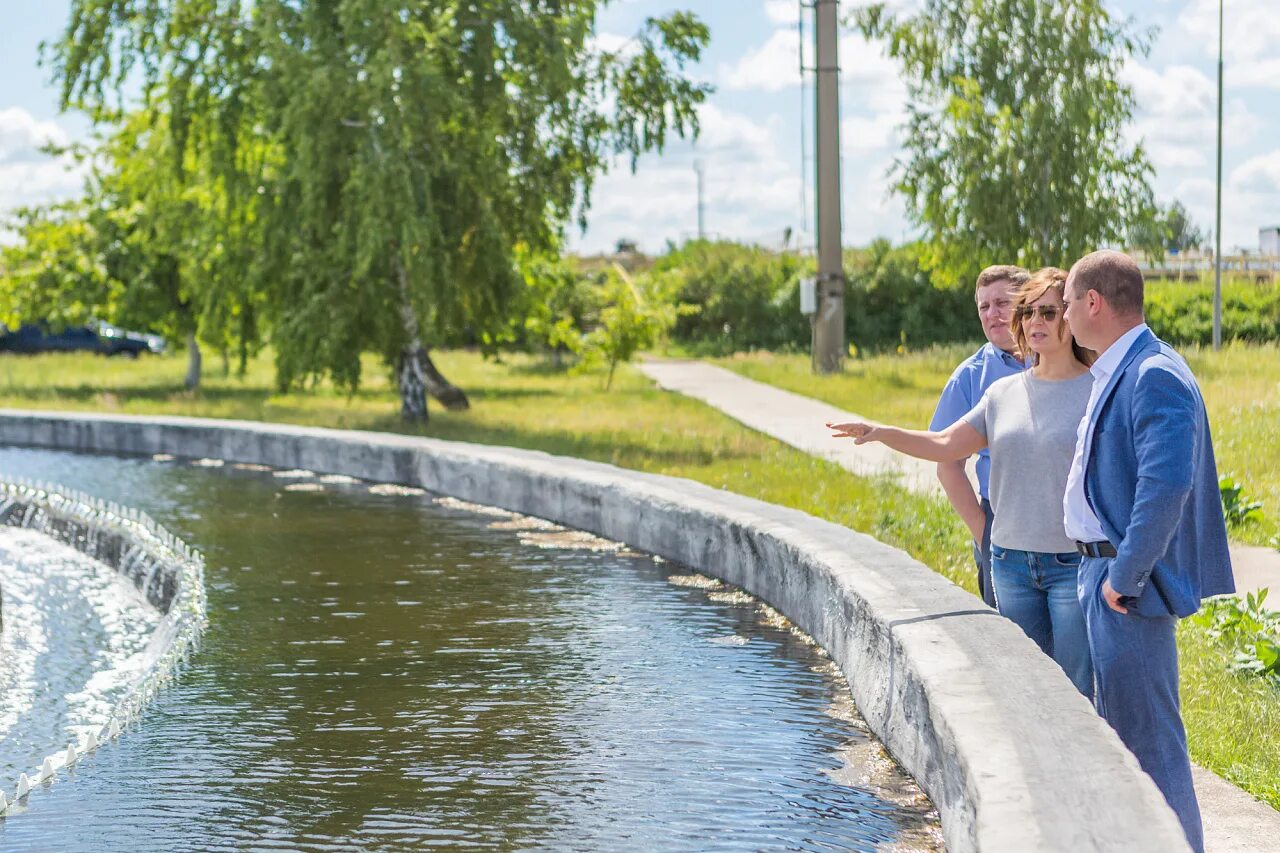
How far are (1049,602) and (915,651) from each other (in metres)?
0.72

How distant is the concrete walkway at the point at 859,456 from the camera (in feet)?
15.3

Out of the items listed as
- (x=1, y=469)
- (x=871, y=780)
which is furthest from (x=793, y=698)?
(x=1, y=469)

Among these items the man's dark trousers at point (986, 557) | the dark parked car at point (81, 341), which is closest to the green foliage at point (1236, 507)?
the man's dark trousers at point (986, 557)

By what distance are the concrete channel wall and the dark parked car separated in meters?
35.4

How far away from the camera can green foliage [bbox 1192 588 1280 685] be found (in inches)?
247

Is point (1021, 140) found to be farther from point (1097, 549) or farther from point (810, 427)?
point (1097, 549)

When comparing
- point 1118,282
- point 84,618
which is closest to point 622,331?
point 84,618

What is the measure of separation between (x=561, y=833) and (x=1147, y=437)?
2.09 metres

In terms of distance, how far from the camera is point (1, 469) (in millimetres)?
17203

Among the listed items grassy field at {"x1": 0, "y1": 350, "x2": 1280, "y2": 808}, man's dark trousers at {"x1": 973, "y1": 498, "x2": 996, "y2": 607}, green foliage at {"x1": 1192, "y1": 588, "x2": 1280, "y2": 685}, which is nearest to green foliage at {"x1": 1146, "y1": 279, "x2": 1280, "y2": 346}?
A: grassy field at {"x1": 0, "y1": 350, "x2": 1280, "y2": 808}

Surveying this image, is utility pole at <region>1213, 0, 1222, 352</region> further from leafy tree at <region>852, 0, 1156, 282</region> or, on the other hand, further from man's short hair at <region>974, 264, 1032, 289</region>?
man's short hair at <region>974, 264, 1032, 289</region>

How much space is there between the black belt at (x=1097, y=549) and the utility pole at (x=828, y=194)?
75.4 ft

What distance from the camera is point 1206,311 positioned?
3403cm

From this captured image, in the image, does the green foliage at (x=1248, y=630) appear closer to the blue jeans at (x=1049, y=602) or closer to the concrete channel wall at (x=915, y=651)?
the concrete channel wall at (x=915, y=651)
